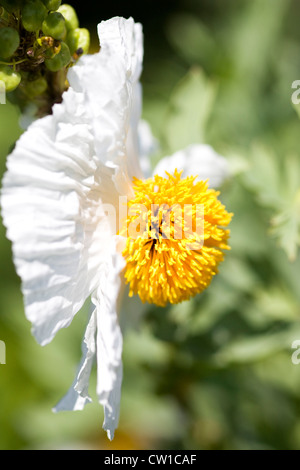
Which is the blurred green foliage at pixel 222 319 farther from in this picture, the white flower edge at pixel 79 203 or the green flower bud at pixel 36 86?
the green flower bud at pixel 36 86

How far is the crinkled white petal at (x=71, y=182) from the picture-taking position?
36.2 inches

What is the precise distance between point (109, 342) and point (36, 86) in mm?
520

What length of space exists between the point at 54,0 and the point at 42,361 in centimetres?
131

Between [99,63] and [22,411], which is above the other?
[99,63]

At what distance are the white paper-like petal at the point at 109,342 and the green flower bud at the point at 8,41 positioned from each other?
0.41 meters

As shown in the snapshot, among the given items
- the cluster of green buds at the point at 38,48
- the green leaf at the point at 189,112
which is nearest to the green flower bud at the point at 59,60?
the cluster of green buds at the point at 38,48

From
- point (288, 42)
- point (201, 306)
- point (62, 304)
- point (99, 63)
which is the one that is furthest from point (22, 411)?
point (288, 42)

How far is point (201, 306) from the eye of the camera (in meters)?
1.56

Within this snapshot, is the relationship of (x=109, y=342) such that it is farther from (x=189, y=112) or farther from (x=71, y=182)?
(x=189, y=112)

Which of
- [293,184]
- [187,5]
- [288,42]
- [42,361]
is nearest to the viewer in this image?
[293,184]

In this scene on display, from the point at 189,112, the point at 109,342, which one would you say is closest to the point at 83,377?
the point at 109,342

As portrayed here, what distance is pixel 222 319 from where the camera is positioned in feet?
5.07

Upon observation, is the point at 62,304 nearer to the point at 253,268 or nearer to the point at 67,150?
the point at 67,150

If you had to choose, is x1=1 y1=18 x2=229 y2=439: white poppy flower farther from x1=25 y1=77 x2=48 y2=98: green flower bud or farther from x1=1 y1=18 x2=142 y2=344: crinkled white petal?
x1=25 y1=77 x2=48 y2=98: green flower bud
